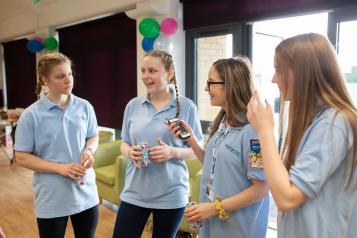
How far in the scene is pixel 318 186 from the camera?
0.91 meters

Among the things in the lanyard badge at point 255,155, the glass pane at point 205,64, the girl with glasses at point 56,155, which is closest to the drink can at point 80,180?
the girl with glasses at point 56,155

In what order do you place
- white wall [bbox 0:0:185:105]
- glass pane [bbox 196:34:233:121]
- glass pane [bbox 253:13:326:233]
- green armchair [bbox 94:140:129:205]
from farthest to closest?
1. glass pane [bbox 196:34:233:121]
2. white wall [bbox 0:0:185:105]
3. green armchair [bbox 94:140:129:205]
4. glass pane [bbox 253:13:326:233]

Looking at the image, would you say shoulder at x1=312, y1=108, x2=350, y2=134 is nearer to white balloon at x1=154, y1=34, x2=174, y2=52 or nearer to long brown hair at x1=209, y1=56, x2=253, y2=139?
long brown hair at x1=209, y1=56, x2=253, y2=139

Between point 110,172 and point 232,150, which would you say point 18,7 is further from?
point 232,150

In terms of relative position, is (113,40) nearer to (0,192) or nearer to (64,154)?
(0,192)

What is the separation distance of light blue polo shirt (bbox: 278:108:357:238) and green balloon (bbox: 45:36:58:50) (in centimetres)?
520

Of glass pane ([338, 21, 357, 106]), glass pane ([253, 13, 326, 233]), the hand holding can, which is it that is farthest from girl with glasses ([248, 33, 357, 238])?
glass pane ([253, 13, 326, 233])

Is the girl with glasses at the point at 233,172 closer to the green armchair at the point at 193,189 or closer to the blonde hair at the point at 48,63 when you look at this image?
the blonde hair at the point at 48,63

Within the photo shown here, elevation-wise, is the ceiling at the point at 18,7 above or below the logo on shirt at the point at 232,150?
above

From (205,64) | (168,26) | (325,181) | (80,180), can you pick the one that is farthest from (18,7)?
(325,181)

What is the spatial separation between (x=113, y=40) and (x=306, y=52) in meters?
3.94

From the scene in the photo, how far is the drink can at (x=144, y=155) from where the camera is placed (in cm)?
160

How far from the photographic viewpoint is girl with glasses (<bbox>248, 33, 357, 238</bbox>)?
91cm

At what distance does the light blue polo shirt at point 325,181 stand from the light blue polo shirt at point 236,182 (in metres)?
0.29
